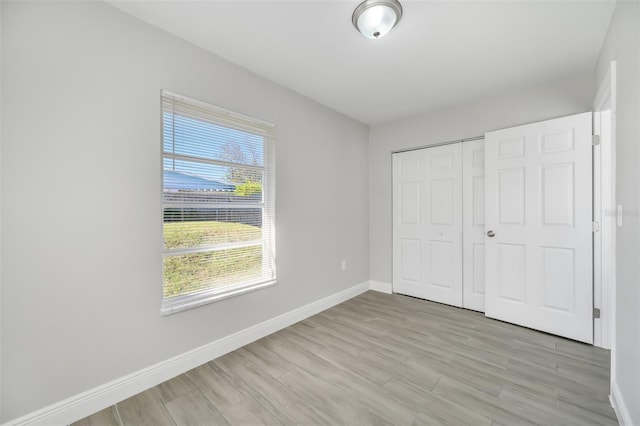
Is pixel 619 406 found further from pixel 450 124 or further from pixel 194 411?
pixel 450 124

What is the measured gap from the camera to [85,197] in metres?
1.59

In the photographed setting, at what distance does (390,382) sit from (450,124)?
9.80 feet

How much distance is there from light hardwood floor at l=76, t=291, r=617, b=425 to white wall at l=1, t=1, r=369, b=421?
1.14ft

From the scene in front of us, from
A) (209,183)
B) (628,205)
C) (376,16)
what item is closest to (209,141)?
(209,183)

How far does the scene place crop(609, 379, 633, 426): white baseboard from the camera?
138 centimetres

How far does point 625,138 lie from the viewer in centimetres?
146

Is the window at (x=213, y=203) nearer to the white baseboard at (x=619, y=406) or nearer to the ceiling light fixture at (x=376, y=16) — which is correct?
the ceiling light fixture at (x=376, y=16)

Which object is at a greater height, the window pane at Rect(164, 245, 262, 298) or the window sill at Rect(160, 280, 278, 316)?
the window pane at Rect(164, 245, 262, 298)

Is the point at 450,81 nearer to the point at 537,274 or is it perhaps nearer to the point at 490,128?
the point at 490,128

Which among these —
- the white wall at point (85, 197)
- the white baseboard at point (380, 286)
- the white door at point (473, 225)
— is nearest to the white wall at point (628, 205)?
the white door at point (473, 225)

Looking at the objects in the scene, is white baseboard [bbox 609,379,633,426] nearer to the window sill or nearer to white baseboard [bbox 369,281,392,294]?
white baseboard [bbox 369,281,392,294]

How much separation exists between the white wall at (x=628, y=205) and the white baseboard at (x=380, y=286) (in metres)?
2.38

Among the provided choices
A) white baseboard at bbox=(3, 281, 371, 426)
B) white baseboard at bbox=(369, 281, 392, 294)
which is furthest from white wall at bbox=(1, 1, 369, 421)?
white baseboard at bbox=(369, 281, 392, 294)

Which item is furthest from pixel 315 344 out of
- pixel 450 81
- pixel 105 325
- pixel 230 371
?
pixel 450 81
